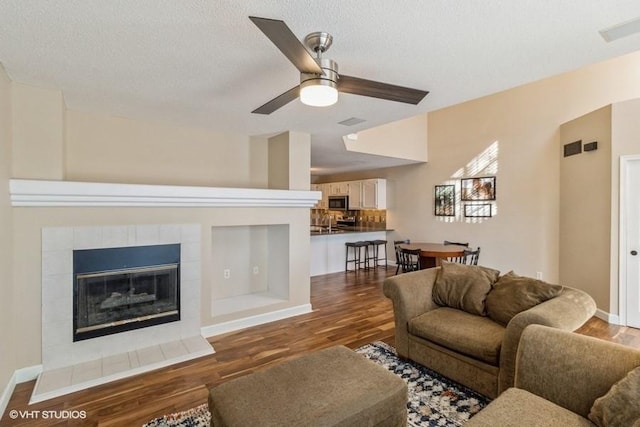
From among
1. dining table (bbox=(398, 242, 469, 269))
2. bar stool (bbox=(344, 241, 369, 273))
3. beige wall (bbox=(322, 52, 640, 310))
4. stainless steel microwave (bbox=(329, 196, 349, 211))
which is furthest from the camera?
stainless steel microwave (bbox=(329, 196, 349, 211))

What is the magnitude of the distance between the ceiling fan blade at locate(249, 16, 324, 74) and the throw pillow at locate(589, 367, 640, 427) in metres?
2.12

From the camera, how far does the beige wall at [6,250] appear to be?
239 cm

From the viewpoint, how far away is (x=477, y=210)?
20.4ft

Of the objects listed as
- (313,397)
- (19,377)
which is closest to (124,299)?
(19,377)

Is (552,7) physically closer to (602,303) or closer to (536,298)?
(536,298)

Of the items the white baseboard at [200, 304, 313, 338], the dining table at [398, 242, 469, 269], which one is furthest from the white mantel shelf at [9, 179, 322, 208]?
the dining table at [398, 242, 469, 269]

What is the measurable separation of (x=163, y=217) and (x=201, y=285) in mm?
906

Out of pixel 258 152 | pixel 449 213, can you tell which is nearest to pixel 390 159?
pixel 449 213

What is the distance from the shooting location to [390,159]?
6.58m

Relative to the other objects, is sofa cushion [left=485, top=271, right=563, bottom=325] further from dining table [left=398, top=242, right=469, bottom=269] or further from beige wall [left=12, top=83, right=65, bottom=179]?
beige wall [left=12, top=83, right=65, bottom=179]

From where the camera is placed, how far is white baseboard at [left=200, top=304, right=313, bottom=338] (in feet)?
12.2

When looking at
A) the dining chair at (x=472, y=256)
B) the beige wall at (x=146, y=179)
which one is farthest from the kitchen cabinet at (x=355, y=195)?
the beige wall at (x=146, y=179)

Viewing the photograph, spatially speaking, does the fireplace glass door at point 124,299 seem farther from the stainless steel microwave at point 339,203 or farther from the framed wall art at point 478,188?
the stainless steel microwave at point 339,203

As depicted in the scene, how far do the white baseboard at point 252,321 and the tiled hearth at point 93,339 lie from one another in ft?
0.60
